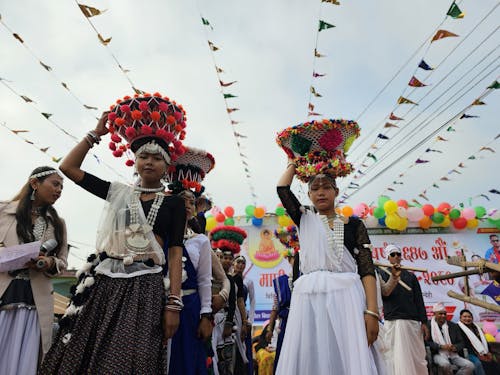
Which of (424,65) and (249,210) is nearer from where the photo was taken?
(424,65)

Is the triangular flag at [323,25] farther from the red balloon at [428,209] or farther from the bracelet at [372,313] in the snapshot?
the red balloon at [428,209]

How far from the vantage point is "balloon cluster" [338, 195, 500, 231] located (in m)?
13.3

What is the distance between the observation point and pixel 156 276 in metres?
2.38

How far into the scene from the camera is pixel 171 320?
2.27 metres

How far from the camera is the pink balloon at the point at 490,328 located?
40.2 ft

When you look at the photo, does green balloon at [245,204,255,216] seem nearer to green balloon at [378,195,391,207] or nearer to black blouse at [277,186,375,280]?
green balloon at [378,195,391,207]

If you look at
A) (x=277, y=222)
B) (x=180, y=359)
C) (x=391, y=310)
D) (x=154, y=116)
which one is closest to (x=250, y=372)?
(x=391, y=310)

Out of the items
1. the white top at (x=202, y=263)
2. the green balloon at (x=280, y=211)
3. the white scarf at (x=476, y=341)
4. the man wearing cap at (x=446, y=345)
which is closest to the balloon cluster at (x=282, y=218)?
the green balloon at (x=280, y=211)

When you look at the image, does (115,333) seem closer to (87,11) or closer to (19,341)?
(19,341)

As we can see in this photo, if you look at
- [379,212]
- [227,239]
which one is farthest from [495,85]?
[379,212]

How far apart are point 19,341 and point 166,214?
5.62 ft

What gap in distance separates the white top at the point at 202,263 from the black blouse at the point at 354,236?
0.84 meters

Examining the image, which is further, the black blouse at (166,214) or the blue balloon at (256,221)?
the blue balloon at (256,221)

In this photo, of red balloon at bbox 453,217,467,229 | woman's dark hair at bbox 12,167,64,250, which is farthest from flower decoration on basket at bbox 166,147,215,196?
red balloon at bbox 453,217,467,229
